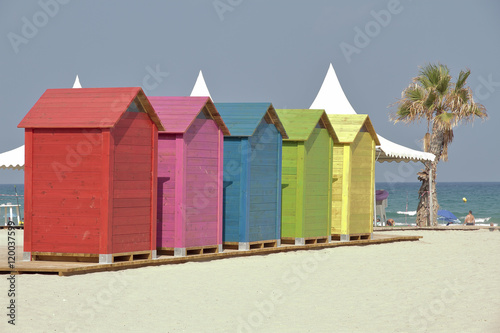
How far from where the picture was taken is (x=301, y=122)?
17.8 meters

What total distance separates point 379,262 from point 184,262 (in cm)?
367

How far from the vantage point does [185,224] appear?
14.4 metres

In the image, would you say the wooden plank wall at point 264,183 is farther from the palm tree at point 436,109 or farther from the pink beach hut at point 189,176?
the palm tree at point 436,109

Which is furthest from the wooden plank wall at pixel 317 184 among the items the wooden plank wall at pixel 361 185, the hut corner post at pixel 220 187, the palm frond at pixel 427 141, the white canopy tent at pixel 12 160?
the palm frond at pixel 427 141

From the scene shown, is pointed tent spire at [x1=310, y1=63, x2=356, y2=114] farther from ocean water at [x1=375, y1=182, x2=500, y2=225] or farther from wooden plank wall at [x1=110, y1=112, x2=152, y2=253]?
ocean water at [x1=375, y1=182, x2=500, y2=225]

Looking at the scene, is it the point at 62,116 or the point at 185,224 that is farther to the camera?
the point at 185,224

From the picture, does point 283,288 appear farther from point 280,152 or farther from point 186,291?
point 280,152

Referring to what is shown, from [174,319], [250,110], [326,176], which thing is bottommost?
[174,319]

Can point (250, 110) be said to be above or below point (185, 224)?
above

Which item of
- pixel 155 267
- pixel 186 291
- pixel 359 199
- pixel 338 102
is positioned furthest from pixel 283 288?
pixel 338 102

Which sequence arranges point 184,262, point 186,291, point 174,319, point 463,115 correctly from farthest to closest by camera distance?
point 463,115, point 184,262, point 186,291, point 174,319

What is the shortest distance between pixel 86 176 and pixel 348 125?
828 centimetres

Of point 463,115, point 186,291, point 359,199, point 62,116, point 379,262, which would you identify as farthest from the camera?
point 463,115

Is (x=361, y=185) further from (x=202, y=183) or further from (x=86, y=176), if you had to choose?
(x=86, y=176)
